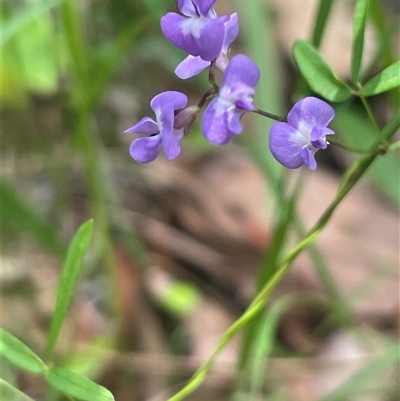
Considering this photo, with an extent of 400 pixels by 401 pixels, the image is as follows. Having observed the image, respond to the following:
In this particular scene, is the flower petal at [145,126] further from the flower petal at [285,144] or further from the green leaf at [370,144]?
the green leaf at [370,144]

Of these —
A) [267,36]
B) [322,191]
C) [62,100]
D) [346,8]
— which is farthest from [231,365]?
[346,8]

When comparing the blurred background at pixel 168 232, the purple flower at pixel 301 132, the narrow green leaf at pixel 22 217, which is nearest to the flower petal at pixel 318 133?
the purple flower at pixel 301 132

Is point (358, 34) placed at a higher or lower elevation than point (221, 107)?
higher

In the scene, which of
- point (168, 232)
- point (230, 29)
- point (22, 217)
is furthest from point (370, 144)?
point (230, 29)

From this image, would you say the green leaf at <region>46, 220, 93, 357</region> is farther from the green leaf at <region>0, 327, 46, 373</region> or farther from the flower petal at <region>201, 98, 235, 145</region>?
the flower petal at <region>201, 98, 235, 145</region>

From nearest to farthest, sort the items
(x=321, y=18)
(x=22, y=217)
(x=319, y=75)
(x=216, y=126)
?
(x=216, y=126)
(x=319, y=75)
(x=321, y=18)
(x=22, y=217)

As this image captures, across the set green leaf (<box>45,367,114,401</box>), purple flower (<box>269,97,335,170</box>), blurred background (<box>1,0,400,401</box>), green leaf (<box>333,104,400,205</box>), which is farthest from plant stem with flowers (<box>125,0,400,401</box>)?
green leaf (<box>333,104,400,205</box>)

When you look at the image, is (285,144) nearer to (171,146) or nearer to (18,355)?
(171,146)
